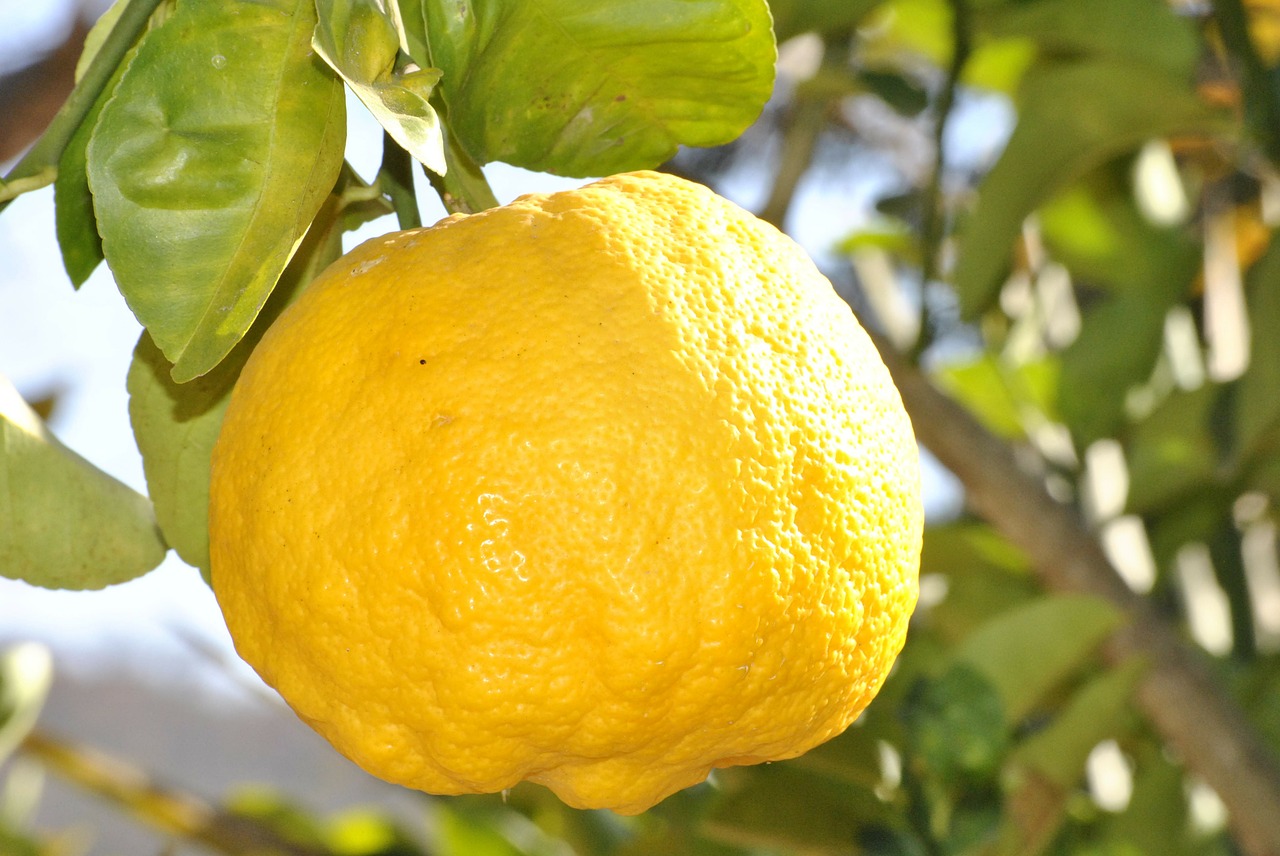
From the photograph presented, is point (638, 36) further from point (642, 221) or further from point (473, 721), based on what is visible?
point (473, 721)

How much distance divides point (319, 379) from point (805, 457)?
0.15 metres

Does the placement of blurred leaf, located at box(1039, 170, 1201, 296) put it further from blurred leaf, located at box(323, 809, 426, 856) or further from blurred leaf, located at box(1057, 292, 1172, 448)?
blurred leaf, located at box(323, 809, 426, 856)

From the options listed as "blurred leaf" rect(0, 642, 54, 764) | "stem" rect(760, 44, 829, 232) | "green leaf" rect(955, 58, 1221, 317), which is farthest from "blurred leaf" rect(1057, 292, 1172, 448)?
"blurred leaf" rect(0, 642, 54, 764)

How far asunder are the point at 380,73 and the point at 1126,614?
0.80 m

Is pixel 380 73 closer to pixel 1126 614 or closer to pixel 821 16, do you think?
pixel 821 16

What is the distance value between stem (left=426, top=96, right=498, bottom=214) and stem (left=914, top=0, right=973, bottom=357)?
53 centimetres

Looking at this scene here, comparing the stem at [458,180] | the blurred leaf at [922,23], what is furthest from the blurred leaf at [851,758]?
the blurred leaf at [922,23]

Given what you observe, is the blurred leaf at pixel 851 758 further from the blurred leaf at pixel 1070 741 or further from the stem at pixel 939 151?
the stem at pixel 939 151

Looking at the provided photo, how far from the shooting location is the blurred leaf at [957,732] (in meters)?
0.70

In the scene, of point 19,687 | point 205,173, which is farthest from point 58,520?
point 19,687

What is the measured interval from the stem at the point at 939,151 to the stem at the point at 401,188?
0.56 metres

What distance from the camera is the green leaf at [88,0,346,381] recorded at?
1.10ft

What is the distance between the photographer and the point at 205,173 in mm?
337

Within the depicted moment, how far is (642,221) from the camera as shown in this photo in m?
0.38
